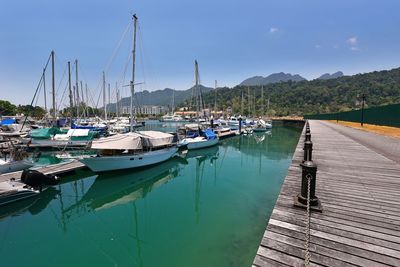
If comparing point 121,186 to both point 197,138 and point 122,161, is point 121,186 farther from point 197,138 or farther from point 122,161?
point 197,138

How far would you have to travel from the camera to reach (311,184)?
4.70 m

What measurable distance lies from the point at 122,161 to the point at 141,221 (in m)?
7.83

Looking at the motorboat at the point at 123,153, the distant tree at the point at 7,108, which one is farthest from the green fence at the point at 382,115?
the distant tree at the point at 7,108

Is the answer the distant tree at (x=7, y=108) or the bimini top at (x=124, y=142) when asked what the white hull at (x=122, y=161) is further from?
the distant tree at (x=7, y=108)

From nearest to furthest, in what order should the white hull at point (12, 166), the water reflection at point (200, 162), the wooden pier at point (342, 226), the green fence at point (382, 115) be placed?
the wooden pier at point (342, 226) → the water reflection at point (200, 162) → the white hull at point (12, 166) → the green fence at point (382, 115)

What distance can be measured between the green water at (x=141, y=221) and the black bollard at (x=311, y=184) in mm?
2978

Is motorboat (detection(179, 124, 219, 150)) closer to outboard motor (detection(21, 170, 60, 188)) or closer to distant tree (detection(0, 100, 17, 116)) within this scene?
outboard motor (detection(21, 170, 60, 188))

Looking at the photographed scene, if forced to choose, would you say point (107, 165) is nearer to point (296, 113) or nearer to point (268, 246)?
point (268, 246)

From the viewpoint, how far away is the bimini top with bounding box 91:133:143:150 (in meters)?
16.1

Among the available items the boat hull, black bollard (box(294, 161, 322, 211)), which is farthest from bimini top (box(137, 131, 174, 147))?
black bollard (box(294, 161, 322, 211))

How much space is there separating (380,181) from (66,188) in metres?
16.5

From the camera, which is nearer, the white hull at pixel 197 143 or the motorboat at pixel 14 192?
the motorboat at pixel 14 192

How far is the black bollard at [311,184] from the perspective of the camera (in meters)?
4.61

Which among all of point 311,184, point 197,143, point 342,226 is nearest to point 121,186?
point 311,184
